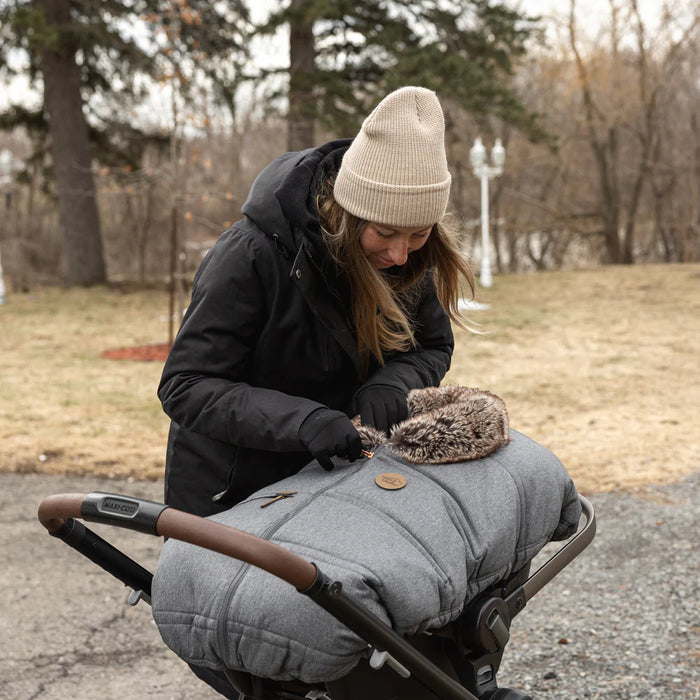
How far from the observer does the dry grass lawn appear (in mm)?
5656

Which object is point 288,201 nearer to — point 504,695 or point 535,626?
point 504,695

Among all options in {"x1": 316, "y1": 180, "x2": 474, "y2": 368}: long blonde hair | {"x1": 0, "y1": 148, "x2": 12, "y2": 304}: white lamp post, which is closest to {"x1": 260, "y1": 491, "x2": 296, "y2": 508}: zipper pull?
{"x1": 316, "y1": 180, "x2": 474, "y2": 368}: long blonde hair

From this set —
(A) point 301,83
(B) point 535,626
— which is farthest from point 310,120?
(B) point 535,626

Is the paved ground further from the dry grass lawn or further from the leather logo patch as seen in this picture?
the leather logo patch

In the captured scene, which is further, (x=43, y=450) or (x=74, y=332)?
(x=74, y=332)

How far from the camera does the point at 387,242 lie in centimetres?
200

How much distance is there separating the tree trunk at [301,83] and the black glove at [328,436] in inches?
472

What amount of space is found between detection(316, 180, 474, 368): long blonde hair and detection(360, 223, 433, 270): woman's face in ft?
0.07

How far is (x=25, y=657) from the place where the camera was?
3041 mm

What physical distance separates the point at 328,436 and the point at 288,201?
57 cm

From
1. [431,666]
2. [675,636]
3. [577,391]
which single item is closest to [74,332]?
[577,391]

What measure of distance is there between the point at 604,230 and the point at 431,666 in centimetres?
2483

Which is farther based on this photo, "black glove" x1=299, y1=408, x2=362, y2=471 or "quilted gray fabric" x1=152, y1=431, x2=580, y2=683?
"black glove" x1=299, y1=408, x2=362, y2=471

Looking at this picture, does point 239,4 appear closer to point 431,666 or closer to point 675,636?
point 675,636
